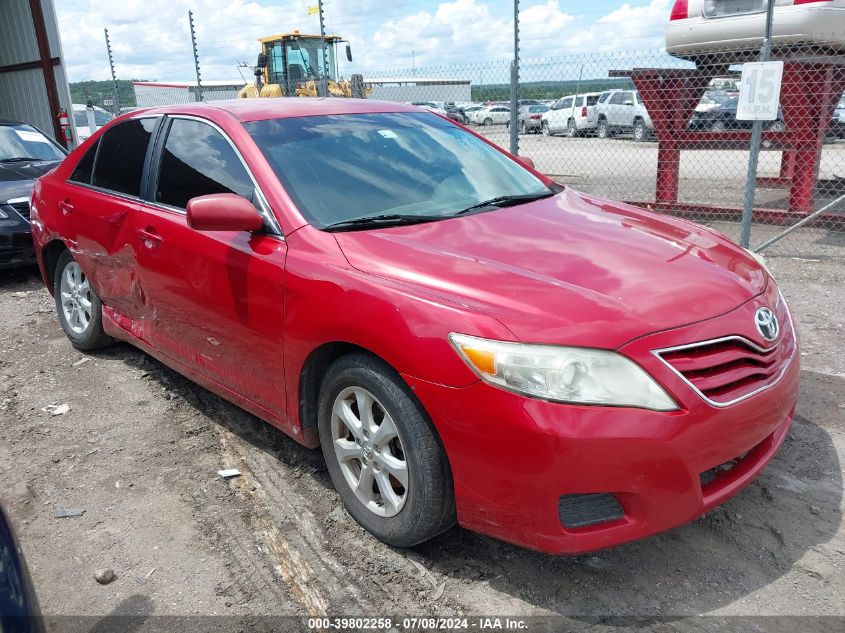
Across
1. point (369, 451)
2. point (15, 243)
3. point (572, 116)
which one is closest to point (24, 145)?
point (15, 243)

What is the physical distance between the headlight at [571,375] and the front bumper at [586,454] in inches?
1.2

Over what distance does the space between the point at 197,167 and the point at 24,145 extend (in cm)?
585

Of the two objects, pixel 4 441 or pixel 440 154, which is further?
pixel 4 441

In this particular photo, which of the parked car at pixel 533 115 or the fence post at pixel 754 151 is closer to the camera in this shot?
the fence post at pixel 754 151

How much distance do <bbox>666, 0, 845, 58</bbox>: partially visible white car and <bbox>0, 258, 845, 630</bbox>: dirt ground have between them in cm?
489

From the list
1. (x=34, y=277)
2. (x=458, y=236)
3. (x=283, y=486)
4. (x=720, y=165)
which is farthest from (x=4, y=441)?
(x=720, y=165)

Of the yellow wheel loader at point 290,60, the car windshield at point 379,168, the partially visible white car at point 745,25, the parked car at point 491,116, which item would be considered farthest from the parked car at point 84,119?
the parked car at point 491,116

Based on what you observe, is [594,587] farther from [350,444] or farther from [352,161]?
[352,161]

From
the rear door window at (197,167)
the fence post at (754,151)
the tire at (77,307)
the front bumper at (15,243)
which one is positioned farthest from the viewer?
the front bumper at (15,243)

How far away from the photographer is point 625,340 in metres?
2.14

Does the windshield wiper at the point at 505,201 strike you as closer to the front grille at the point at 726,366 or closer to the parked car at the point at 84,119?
the front grille at the point at 726,366

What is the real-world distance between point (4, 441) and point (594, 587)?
3.10 meters

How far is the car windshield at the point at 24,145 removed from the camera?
779 centimetres

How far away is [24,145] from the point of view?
7973mm
